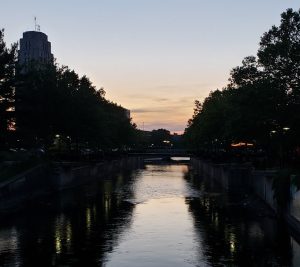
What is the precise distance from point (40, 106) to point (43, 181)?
1393 centimetres

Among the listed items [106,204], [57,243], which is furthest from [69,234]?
[106,204]

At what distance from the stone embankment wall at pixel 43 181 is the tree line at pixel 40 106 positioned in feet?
19.3

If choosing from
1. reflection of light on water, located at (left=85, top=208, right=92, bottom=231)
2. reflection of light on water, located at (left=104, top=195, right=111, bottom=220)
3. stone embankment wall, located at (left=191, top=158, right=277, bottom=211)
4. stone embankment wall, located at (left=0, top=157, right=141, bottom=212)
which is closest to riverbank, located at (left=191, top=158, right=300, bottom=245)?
stone embankment wall, located at (left=191, top=158, right=277, bottom=211)

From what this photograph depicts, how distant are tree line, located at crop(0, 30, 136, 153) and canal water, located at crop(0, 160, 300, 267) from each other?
15611 mm

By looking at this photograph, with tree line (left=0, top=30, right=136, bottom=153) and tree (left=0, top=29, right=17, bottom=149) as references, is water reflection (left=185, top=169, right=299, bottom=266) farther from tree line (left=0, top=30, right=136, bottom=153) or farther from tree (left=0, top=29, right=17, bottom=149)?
tree line (left=0, top=30, right=136, bottom=153)

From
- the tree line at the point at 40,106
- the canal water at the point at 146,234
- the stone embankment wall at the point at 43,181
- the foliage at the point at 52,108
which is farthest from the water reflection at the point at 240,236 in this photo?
the foliage at the point at 52,108

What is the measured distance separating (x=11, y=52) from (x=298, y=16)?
3243 centimetres

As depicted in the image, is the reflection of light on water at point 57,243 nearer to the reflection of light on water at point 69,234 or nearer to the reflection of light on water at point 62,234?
the reflection of light on water at point 62,234

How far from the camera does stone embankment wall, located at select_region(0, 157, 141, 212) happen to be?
49.3m

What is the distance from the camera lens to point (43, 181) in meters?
62.6

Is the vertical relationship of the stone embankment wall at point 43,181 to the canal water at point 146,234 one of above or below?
above

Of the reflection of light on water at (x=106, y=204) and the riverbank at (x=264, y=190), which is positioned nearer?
the riverbank at (x=264, y=190)

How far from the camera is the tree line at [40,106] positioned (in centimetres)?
6506

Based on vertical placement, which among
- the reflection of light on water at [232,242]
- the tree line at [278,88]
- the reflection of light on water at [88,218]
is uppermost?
the tree line at [278,88]
